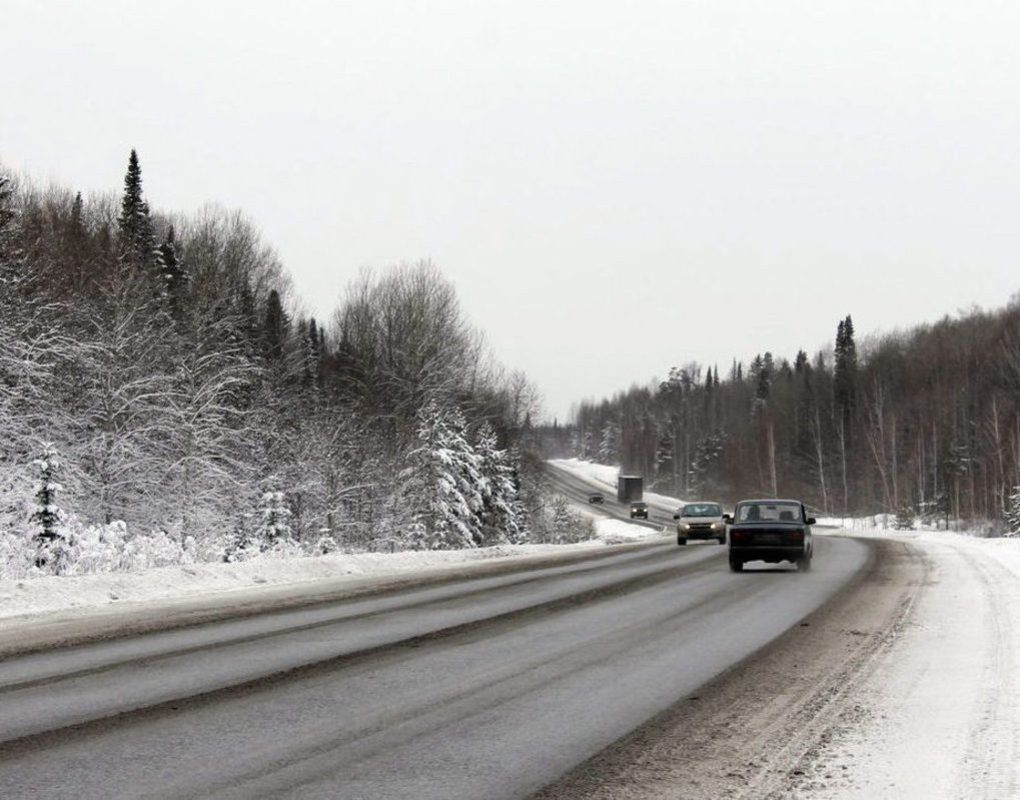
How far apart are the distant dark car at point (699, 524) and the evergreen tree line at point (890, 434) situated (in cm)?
2089

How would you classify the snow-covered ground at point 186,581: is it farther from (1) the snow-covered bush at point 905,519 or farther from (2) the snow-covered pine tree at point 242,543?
(1) the snow-covered bush at point 905,519

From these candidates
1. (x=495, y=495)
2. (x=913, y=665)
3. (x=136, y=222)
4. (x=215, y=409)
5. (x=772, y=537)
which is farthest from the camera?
(x=136, y=222)

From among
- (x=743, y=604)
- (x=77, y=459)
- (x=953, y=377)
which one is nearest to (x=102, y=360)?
(x=77, y=459)

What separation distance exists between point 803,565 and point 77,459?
21873 millimetres

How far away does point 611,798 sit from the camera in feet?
17.8

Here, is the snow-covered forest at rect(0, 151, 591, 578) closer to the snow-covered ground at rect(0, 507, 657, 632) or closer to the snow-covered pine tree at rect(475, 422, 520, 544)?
the snow-covered pine tree at rect(475, 422, 520, 544)

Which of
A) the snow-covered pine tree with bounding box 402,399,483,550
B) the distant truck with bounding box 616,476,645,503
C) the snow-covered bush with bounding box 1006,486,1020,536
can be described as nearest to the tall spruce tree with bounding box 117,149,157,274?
the snow-covered pine tree with bounding box 402,399,483,550

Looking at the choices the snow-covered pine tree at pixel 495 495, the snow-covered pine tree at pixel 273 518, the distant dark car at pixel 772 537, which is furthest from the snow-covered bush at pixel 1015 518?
the snow-covered pine tree at pixel 273 518

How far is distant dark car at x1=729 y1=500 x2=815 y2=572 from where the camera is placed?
23547 millimetres

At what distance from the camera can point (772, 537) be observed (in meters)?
23.6

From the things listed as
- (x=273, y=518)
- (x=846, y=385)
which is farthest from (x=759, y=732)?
(x=846, y=385)

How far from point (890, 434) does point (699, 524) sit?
7018 centimetres

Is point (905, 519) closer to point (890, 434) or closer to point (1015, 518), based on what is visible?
point (1015, 518)

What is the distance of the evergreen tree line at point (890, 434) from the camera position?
89.4 m
